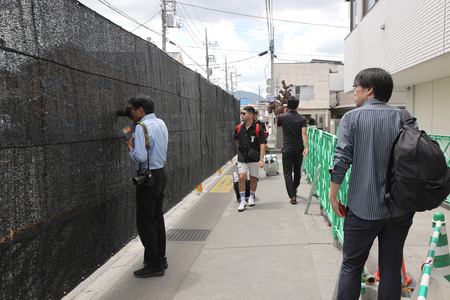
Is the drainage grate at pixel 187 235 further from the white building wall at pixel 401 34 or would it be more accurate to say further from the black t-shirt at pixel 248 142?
the white building wall at pixel 401 34

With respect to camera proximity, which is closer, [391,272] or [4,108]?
[4,108]

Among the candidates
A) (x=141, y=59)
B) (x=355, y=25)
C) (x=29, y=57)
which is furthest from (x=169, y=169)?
(x=355, y=25)

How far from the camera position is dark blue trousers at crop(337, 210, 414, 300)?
8.23 feet

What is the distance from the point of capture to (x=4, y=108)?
215 cm

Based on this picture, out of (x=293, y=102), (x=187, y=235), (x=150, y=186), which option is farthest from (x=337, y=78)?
(x=150, y=186)

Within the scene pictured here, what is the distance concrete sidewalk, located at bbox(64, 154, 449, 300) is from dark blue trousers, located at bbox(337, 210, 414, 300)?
2.78 ft

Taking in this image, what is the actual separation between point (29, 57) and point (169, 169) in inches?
136

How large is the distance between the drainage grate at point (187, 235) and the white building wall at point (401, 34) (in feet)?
19.9

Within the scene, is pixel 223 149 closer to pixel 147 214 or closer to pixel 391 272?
pixel 147 214

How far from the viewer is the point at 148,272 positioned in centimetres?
389

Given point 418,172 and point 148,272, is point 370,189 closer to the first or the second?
point 418,172

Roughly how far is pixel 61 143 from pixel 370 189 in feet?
7.55

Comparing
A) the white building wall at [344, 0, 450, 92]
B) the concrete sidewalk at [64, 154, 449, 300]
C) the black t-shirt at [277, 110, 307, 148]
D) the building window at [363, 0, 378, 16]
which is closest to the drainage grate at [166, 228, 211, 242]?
the concrete sidewalk at [64, 154, 449, 300]

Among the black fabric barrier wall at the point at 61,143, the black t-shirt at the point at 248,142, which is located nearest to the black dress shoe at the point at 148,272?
the black fabric barrier wall at the point at 61,143
